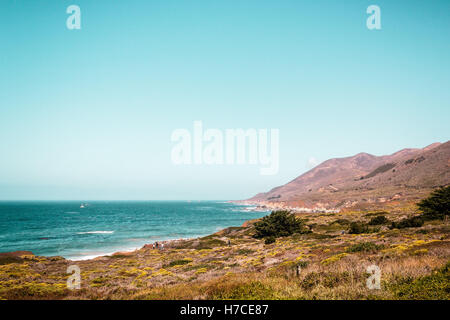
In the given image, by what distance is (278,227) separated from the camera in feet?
122

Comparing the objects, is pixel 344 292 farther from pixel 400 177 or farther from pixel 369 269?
pixel 400 177

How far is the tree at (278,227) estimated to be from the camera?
36728mm

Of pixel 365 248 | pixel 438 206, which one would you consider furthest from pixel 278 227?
pixel 365 248

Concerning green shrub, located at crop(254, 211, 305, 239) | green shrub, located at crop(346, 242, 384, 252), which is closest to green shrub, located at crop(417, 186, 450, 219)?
green shrub, located at crop(254, 211, 305, 239)

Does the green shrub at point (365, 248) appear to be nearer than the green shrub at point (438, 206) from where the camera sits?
Yes

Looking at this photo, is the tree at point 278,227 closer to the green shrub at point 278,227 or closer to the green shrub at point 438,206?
the green shrub at point 278,227

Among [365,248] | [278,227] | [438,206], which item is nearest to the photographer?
[365,248]

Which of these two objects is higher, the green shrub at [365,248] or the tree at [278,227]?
the green shrub at [365,248]

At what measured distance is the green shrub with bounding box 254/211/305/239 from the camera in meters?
36.8

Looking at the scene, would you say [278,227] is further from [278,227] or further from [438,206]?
[438,206]

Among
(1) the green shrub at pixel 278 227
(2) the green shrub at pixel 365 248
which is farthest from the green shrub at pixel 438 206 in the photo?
(2) the green shrub at pixel 365 248
